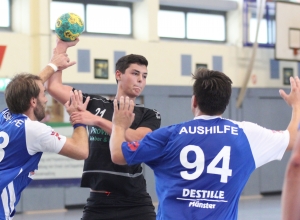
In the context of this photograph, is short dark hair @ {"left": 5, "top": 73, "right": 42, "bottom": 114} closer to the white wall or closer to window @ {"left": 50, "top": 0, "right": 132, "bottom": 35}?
the white wall

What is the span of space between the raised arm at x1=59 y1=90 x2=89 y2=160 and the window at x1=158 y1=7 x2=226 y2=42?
27.9 ft

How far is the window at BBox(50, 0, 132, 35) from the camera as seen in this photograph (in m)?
10.9

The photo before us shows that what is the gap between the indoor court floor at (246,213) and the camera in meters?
9.52

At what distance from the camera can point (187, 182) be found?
115 inches


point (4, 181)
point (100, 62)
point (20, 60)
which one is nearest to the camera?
point (4, 181)

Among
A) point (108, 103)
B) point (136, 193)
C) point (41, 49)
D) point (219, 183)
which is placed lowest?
point (136, 193)

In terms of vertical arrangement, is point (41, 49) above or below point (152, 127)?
above

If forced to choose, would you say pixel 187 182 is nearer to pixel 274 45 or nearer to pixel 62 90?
pixel 62 90

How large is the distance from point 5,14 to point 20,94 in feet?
24.4

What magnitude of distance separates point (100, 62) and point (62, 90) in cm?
685

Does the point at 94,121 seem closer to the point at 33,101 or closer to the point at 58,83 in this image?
the point at 33,101

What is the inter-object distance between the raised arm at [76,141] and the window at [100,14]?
290 inches

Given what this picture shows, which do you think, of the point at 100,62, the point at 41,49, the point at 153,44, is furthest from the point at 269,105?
the point at 41,49

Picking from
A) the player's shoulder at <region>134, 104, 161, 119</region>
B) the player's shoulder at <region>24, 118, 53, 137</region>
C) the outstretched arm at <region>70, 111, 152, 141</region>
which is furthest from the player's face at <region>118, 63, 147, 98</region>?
the player's shoulder at <region>24, 118, 53, 137</region>
